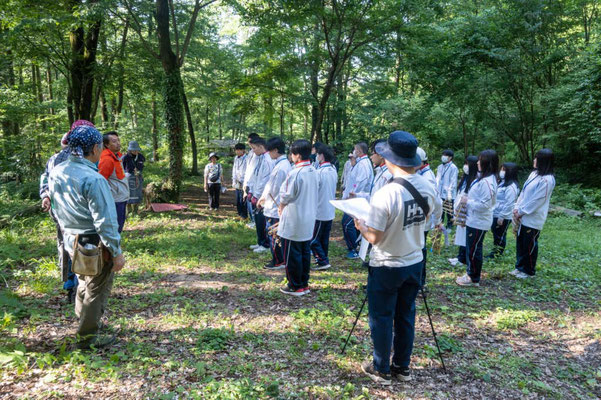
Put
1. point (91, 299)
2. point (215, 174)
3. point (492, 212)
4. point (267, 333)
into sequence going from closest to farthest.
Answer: point (91, 299) → point (267, 333) → point (492, 212) → point (215, 174)

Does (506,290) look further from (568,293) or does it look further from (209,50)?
(209,50)

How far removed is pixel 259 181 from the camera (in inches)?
309

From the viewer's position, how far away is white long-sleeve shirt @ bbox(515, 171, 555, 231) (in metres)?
5.83

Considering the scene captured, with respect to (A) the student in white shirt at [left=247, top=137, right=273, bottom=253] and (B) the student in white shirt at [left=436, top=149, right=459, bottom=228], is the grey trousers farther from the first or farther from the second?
(B) the student in white shirt at [left=436, top=149, right=459, bottom=228]

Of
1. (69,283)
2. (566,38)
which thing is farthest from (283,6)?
(566,38)

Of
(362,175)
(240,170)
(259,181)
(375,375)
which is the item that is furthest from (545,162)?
(240,170)

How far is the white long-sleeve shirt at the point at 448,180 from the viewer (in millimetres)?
9664

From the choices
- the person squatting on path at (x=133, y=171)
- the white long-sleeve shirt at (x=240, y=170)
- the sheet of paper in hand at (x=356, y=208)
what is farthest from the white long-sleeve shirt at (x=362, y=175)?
the person squatting on path at (x=133, y=171)

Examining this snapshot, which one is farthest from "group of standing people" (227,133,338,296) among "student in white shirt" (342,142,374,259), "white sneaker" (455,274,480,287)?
"white sneaker" (455,274,480,287)

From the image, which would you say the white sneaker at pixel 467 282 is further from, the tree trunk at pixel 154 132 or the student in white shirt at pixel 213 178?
the tree trunk at pixel 154 132

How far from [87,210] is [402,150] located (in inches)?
113

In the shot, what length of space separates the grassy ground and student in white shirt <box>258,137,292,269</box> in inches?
17.5

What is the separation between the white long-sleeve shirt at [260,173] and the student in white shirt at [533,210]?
4.88 metres

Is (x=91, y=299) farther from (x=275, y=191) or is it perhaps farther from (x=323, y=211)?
(x=323, y=211)
